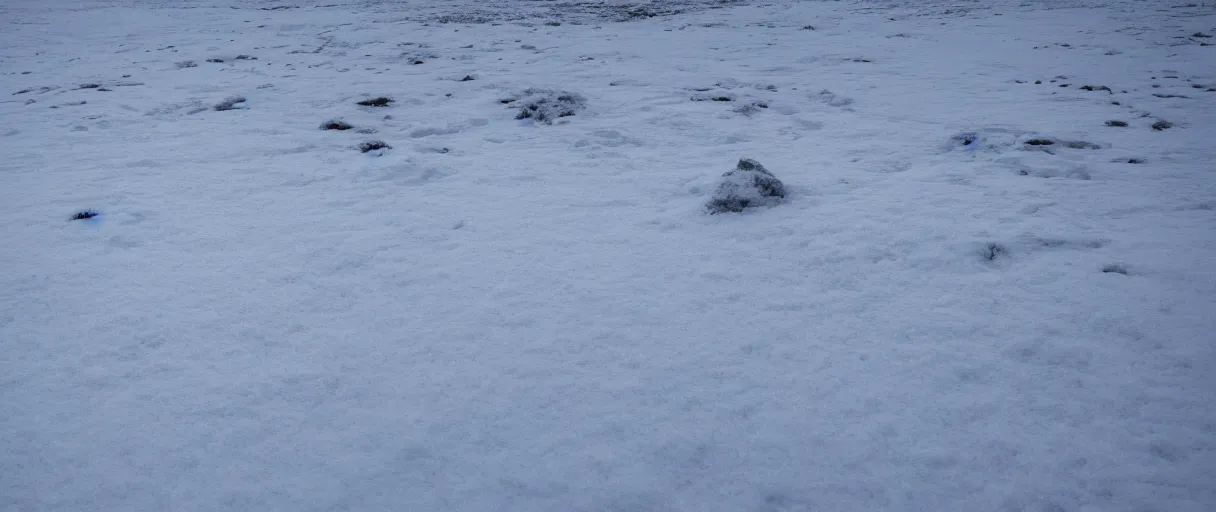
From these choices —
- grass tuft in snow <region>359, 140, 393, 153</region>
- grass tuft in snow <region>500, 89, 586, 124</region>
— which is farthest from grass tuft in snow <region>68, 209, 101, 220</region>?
grass tuft in snow <region>500, 89, 586, 124</region>

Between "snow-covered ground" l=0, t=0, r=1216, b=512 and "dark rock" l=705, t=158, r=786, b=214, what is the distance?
0.06 meters

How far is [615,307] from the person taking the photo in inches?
93.7

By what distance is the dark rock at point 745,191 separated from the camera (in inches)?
124

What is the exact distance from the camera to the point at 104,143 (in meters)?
4.40

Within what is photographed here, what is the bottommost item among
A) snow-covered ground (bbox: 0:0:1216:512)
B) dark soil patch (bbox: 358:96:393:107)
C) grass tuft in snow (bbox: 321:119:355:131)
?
snow-covered ground (bbox: 0:0:1216:512)

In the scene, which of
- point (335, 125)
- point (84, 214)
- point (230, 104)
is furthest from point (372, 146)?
point (230, 104)

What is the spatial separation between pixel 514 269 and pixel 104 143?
383 cm

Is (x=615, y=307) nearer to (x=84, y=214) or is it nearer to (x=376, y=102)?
(x=84, y=214)

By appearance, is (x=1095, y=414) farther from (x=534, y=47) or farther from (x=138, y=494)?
(x=534, y=47)

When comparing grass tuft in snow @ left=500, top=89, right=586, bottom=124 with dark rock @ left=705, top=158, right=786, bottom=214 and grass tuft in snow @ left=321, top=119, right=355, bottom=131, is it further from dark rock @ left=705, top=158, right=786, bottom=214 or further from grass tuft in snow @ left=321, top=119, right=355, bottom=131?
dark rock @ left=705, top=158, right=786, bottom=214

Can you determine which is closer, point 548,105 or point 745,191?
point 745,191

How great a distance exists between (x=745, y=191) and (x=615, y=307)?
1.18 m

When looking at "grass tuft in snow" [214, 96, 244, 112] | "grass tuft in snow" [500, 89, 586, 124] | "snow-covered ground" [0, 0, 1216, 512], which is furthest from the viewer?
"grass tuft in snow" [214, 96, 244, 112]

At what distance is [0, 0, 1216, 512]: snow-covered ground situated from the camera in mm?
1692
